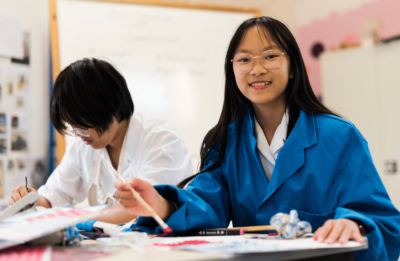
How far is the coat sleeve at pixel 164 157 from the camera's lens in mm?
1248

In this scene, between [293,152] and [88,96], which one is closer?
[293,152]

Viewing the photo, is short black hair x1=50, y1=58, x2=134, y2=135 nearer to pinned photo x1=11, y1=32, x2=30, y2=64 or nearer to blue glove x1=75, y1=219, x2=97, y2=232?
blue glove x1=75, y1=219, x2=97, y2=232

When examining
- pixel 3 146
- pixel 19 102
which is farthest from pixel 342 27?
pixel 3 146

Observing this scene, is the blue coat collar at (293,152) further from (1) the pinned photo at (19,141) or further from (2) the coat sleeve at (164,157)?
(1) the pinned photo at (19,141)

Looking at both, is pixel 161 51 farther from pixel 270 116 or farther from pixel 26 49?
pixel 270 116

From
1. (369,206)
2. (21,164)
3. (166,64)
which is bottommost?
(21,164)

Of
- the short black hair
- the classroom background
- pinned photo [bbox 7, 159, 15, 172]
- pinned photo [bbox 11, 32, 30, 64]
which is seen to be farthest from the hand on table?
pinned photo [bbox 11, 32, 30, 64]

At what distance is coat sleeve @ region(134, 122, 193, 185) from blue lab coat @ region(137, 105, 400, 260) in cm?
25

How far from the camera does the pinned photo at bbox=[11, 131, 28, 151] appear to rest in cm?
201

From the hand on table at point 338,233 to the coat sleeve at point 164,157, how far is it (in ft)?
2.27

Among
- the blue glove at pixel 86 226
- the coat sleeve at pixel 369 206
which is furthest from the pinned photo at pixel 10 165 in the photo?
the coat sleeve at pixel 369 206

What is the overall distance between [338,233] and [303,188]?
0.30 metres

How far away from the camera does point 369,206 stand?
0.79 metres

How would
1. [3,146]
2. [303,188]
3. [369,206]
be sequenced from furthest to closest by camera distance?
[3,146]
[303,188]
[369,206]
